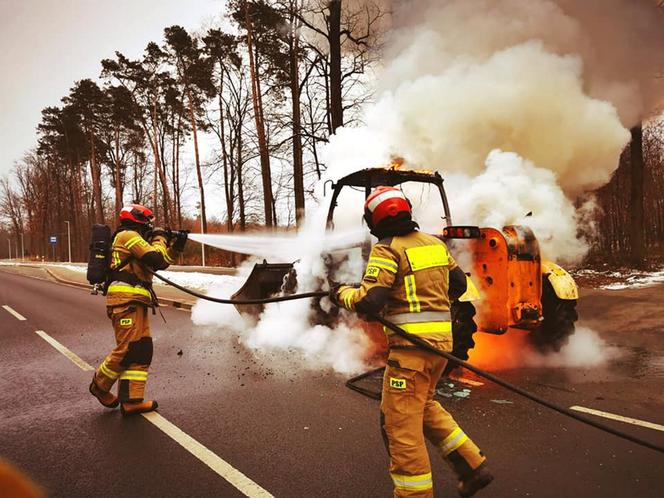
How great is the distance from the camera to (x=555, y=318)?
19.4 ft

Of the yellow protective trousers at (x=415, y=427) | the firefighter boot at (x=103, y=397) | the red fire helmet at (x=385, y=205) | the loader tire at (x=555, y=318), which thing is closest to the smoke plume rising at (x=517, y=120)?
the loader tire at (x=555, y=318)

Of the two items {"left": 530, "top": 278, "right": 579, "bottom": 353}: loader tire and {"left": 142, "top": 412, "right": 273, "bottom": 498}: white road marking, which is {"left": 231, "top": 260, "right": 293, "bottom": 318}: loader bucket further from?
{"left": 530, "top": 278, "right": 579, "bottom": 353}: loader tire

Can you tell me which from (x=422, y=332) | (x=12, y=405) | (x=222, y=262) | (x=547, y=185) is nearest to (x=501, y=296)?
(x=547, y=185)

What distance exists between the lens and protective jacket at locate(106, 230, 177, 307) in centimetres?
453

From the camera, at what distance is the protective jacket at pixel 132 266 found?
4.53 m

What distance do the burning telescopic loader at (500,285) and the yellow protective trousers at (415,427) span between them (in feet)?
7.02

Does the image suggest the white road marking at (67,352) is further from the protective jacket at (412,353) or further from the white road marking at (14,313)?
the protective jacket at (412,353)

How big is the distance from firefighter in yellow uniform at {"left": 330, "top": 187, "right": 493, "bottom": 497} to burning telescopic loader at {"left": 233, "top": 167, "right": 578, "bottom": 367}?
215cm

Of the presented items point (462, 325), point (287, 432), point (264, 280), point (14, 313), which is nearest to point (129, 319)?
point (287, 432)

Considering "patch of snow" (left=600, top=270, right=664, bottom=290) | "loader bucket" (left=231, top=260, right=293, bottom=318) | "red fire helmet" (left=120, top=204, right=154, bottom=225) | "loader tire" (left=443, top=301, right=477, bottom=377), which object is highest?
"red fire helmet" (left=120, top=204, right=154, bottom=225)

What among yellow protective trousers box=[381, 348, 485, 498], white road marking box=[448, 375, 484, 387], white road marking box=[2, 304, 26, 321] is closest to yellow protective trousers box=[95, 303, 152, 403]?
yellow protective trousers box=[381, 348, 485, 498]

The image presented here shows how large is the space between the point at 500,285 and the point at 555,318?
48.9 inches

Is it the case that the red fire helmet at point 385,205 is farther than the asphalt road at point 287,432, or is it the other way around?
the asphalt road at point 287,432

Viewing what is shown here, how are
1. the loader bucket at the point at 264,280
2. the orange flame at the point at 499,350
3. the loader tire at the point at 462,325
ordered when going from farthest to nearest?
the loader bucket at the point at 264,280
the orange flame at the point at 499,350
the loader tire at the point at 462,325
